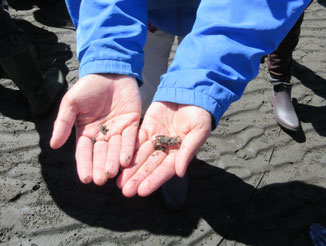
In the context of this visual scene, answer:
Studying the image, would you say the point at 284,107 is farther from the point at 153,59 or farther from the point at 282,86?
the point at 153,59

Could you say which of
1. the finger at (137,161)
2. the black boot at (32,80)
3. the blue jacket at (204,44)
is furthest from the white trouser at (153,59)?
the black boot at (32,80)

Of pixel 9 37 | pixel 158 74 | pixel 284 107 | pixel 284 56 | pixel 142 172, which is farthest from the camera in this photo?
pixel 284 107

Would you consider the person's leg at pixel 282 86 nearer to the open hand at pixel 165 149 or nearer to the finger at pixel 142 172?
the open hand at pixel 165 149

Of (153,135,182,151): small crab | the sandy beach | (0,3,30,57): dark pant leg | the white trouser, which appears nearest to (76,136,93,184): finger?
(153,135,182,151): small crab

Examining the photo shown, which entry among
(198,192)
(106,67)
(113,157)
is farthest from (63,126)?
(198,192)

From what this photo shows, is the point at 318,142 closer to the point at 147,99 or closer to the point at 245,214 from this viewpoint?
the point at 245,214

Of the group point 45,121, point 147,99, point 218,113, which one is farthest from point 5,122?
point 218,113
